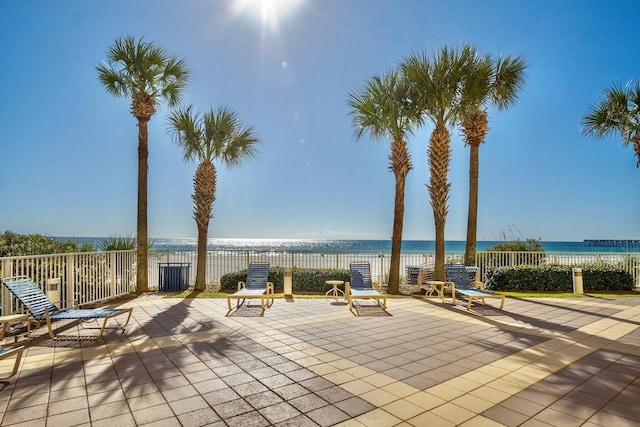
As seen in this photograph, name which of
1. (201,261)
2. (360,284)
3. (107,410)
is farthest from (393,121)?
(107,410)

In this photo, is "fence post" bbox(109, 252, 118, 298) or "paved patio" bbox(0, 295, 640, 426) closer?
"paved patio" bbox(0, 295, 640, 426)

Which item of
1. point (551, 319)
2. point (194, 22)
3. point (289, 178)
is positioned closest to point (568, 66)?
point (551, 319)

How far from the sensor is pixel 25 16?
9.98m

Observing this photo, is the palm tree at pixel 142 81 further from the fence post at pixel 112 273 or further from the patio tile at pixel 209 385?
the patio tile at pixel 209 385

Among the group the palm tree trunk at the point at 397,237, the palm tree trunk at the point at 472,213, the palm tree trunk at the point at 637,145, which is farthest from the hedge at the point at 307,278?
the palm tree trunk at the point at 637,145

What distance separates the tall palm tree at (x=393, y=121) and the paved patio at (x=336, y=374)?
14.6 feet

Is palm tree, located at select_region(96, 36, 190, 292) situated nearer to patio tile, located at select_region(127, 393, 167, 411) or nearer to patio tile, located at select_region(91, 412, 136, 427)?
patio tile, located at select_region(127, 393, 167, 411)

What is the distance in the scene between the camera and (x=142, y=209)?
426 inches

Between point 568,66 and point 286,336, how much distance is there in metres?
14.8

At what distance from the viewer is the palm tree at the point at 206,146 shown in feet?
36.2

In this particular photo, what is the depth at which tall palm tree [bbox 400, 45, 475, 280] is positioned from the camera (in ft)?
32.0

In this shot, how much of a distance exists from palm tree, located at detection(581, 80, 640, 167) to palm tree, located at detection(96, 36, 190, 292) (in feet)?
46.7

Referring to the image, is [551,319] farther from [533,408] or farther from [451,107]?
[451,107]

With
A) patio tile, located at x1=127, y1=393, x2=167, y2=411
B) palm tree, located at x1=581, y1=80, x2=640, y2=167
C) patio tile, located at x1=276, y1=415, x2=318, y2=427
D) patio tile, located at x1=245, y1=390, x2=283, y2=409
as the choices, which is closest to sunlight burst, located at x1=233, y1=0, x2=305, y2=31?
patio tile, located at x1=127, y1=393, x2=167, y2=411
